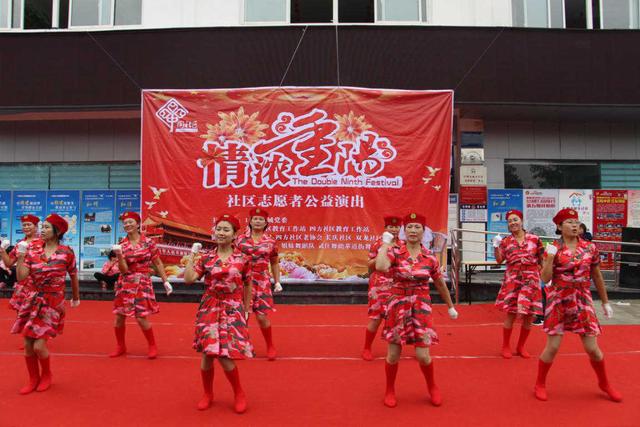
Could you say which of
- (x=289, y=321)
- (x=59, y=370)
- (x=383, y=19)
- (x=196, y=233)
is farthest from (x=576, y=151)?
(x=59, y=370)

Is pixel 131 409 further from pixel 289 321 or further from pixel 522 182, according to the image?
pixel 522 182

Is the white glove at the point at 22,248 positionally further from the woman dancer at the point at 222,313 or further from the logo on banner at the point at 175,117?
the logo on banner at the point at 175,117

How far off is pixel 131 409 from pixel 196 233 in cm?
611

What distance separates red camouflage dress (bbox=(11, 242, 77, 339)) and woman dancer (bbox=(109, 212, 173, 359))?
106 centimetres

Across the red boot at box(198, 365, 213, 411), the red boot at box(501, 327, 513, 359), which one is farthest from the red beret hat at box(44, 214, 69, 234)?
the red boot at box(501, 327, 513, 359)

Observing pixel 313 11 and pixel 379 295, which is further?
pixel 313 11

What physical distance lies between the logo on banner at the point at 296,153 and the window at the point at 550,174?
423cm

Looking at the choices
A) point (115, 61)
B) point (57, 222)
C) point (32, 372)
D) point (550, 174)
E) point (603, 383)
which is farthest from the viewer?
point (550, 174)

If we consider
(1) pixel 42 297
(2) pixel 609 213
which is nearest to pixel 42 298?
(1) pixel 42 297

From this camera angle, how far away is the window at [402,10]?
11.9 metres

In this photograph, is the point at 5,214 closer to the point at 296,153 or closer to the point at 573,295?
the point at 296,153

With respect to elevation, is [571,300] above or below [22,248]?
below

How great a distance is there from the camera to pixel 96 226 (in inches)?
506

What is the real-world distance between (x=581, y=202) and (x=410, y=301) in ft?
33.4
